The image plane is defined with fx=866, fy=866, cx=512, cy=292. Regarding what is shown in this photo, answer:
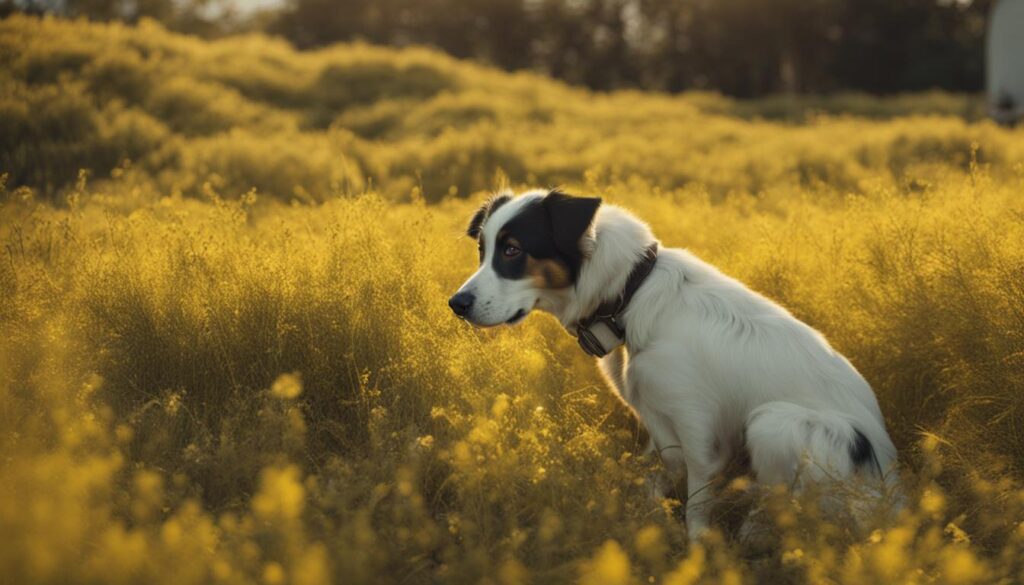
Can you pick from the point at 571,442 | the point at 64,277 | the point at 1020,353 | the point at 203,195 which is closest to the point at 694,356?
the point at 571,442

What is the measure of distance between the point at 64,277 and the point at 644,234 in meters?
2.86

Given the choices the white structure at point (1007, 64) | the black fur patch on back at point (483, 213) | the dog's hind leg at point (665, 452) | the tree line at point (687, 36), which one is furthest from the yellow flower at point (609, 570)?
the tree line at point (687, 36)

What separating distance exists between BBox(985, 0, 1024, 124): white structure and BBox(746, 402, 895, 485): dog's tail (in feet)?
71.2

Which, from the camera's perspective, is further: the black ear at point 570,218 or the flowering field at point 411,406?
the black ear at point 570,218

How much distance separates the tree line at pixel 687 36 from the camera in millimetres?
37719

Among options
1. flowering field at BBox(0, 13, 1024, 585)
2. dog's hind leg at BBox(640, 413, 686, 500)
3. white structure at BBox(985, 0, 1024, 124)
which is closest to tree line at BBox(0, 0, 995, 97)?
white structure at BBox(985, 0, 1024, 124)

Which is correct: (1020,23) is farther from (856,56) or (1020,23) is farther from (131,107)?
(131,107)

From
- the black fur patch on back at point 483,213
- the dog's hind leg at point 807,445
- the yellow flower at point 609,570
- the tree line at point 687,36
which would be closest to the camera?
the yellow flower at point 609,570

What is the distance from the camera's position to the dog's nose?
3.55m

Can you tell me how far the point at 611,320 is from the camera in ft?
12.3

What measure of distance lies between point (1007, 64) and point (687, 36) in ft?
66.6

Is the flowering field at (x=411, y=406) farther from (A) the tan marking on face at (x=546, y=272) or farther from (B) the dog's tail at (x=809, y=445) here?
(A) the tan marking on face at (x=546, y=272)

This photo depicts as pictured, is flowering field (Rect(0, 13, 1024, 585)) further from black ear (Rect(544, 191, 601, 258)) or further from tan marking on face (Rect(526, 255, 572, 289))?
black ear (Rect(544, 191, 601, 258))

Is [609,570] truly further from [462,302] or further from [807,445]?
[462,302]
